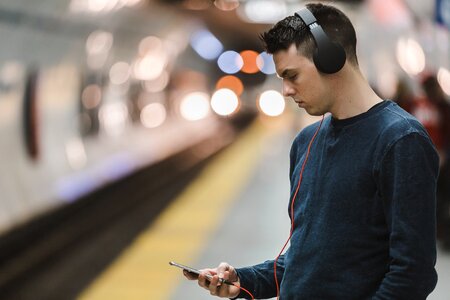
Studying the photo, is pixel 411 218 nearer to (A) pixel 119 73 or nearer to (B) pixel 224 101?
(A) pixel 119 73

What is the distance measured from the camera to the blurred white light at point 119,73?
12.9 metres

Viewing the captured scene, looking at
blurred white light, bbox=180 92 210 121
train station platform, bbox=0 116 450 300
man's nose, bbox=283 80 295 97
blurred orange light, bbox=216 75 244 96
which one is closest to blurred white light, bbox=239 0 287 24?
train station platform, bbox=0 116 450 300

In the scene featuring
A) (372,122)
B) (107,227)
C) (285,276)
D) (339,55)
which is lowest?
(107,227)

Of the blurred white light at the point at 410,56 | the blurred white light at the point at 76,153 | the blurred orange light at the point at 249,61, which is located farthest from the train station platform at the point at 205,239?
the blurred orange light at the point at 249,61

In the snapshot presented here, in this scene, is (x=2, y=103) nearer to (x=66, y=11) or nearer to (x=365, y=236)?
(x=66, y=11)

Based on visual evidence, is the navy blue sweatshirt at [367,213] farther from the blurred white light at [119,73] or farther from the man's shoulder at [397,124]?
the blurred white light at [119,73]

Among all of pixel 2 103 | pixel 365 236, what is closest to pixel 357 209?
pixel 365 236

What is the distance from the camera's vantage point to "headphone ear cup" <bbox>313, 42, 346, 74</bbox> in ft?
5.03

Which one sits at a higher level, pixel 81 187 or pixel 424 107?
pixel 424 107

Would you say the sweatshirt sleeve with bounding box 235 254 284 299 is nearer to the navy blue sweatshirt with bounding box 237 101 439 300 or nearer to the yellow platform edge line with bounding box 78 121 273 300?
the navy blue sweatshirt with bounding box 237 101 439 300

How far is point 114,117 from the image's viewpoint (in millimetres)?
13586

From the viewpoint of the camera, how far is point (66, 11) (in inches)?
338

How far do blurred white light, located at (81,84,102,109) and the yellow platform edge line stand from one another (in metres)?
1.92

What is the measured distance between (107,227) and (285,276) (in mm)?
7253
